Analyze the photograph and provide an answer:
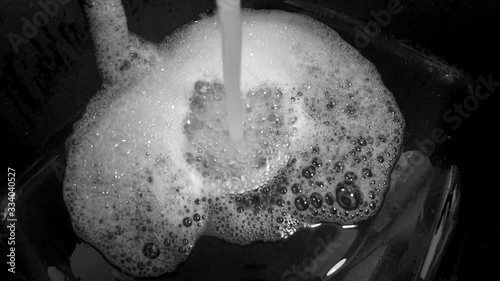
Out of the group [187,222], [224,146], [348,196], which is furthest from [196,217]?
[348,196]

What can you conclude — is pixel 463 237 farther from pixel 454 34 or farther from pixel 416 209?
pixel 454 34

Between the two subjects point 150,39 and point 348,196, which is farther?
point 150,39

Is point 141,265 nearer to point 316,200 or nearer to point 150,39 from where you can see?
point 316,200

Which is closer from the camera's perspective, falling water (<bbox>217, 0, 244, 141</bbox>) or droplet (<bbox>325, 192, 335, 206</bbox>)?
falling water (<bbox>217, 0, 244, 141</bbox>)

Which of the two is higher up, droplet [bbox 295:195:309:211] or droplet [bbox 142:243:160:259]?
droplet [bbox 295:195:309:211]

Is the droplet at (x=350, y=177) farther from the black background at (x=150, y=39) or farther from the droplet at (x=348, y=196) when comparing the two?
the black background at (x=150, y=39)

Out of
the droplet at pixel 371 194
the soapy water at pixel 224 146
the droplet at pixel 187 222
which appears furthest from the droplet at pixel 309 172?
the droplet at pixel 187 222

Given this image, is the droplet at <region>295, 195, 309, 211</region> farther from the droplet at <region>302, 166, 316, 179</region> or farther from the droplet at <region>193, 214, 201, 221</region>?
the droplet at <region>193, 214, 201, 221</region>

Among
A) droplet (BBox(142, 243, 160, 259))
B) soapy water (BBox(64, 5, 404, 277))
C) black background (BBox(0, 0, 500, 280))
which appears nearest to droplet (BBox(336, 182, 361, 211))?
soapy water (BBox(64, 5, 404, 277))
